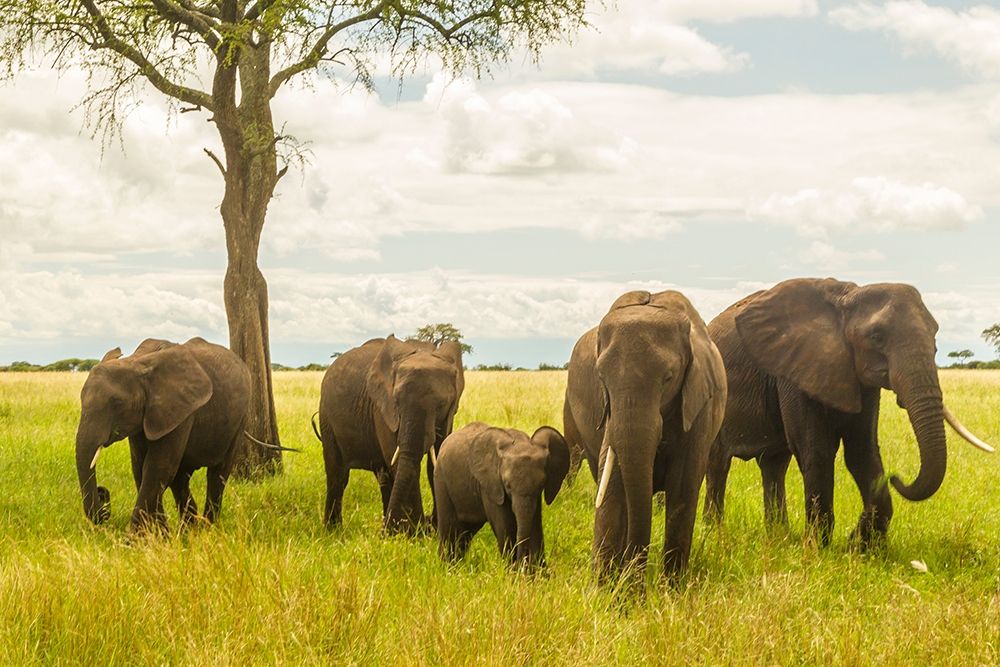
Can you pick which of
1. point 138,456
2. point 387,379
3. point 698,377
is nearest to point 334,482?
point 387,379

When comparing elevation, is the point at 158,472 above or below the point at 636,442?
below

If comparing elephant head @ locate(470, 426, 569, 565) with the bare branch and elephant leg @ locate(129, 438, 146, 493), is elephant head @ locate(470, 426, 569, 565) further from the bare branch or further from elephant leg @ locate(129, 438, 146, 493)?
the bare branch

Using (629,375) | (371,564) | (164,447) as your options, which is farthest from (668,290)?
(164,447)

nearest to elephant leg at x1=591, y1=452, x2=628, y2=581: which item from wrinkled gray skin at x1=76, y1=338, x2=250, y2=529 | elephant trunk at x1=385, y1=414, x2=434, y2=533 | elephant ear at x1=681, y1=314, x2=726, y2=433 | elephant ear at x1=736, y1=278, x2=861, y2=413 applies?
elephant ear at x1=681, y1=314, x2=726, y2=433

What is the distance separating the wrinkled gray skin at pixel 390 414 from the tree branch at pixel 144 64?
5388mm

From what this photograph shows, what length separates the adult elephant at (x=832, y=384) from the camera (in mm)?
8727

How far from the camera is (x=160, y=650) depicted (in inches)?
251

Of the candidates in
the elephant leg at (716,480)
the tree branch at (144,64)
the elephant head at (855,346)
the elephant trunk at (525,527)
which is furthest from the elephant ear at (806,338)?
the tree branch at (144,64)

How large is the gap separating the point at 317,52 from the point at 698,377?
10.7 m

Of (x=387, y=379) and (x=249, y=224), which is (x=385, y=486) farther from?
(x=249, y=224)

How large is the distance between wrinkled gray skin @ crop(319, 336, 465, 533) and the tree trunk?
9.64 feet

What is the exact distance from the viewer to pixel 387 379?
10.8m

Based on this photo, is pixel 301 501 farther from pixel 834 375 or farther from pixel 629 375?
pixel 629 375

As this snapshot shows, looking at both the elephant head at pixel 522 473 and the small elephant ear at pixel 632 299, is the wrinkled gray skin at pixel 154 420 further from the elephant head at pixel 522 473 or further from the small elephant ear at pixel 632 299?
the small elephant ear at pixel 632 299
